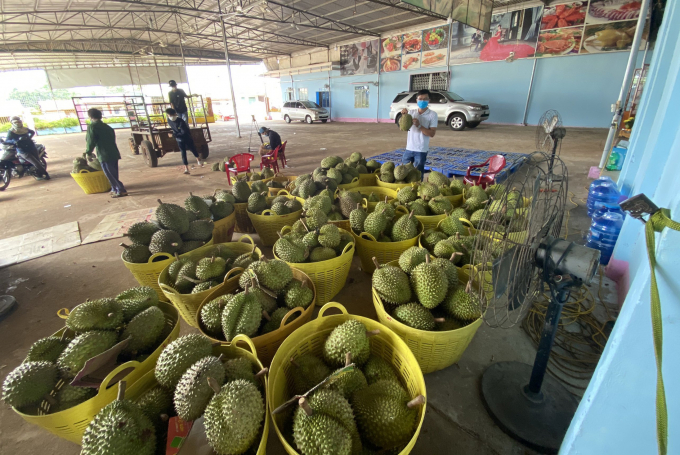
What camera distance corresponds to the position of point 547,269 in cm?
121

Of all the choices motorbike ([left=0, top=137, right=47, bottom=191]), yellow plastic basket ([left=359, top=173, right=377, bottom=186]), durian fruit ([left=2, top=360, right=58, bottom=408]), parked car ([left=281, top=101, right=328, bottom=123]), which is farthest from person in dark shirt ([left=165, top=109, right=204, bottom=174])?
parked car ([left=281, top=101, right=328, bottom=123])

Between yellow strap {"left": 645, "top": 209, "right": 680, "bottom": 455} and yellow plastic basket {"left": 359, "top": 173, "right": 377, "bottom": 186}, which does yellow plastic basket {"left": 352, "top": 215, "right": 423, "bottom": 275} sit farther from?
yellow plastic basket {"left": 359, "top": 173, "right": 377, "bottom": 186}

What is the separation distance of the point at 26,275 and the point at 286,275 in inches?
124

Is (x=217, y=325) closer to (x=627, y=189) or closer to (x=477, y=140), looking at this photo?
(x=627, y=189)

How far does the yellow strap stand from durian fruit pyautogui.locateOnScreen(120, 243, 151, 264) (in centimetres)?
296

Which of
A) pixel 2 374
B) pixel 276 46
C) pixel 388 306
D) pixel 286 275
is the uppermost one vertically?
pixel 276 46

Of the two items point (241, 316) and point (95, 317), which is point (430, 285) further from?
point (95, 317)

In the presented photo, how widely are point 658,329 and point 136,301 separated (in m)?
2.31

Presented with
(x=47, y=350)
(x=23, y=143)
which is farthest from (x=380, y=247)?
(x=23, y=143)

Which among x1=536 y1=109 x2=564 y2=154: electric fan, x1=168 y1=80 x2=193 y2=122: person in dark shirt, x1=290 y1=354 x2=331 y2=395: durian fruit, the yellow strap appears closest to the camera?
the yellow strap

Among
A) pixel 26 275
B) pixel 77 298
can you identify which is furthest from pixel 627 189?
pixel 26 275

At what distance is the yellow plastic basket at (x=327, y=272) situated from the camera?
225 centimetres

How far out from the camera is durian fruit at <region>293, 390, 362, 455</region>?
1.07 meters

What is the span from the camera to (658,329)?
0.74m
